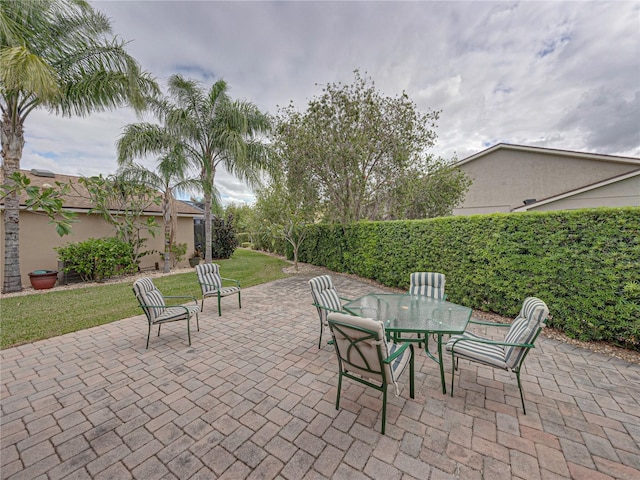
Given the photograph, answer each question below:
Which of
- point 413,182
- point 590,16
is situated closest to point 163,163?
point 413,182

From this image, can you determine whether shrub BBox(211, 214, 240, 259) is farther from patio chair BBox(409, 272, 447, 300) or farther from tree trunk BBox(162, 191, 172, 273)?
patio chair BBox(409, 272, 447, 300)

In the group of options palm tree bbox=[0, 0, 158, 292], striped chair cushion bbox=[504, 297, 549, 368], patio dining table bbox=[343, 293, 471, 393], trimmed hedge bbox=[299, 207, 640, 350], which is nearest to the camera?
striped chair cushion bbox=[504, 297, 549, 368]

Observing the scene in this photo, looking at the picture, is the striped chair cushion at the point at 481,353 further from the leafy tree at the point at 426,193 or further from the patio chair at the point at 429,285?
the leafy tree at the point at 426,193

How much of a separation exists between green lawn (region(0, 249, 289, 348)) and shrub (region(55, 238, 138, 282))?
34.0 inches

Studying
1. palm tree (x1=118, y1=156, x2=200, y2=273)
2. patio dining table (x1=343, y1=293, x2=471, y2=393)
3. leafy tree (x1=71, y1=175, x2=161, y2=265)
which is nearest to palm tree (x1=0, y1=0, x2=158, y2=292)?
palm tree (x1=118, y1=156, x2=200, y2=273)

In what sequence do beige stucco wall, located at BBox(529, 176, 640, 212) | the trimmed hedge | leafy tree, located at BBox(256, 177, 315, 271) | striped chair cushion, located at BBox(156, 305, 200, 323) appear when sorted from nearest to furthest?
the trimmed hedge → striped chair cushion, located at BBox(156, 305, 200, 323) → beige stucco wall, located at BBox(529, 176, 640, 212) → leafy tree, located at BBox(256, 177, 315, 271)

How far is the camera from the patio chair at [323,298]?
3.95m

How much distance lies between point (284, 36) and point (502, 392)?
9501mm

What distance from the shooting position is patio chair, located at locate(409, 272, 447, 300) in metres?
4.67

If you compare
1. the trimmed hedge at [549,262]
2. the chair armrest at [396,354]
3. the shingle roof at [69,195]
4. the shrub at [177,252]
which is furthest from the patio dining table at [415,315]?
the shrub at [177,252]

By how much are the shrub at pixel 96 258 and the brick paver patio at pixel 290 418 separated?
5.64 m

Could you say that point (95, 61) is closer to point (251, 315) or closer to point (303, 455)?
point (251, 315)

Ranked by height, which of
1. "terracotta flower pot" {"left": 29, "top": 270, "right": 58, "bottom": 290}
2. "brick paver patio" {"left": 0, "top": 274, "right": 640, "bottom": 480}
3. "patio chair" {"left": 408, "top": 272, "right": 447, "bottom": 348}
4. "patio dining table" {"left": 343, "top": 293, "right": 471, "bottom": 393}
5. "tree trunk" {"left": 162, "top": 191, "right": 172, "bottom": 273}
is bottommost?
"brick paver patio" {"left": 0, "top": 274, "right": 640, "bottom": 480}

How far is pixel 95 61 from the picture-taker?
24.9 feet
